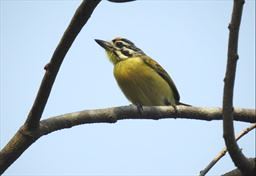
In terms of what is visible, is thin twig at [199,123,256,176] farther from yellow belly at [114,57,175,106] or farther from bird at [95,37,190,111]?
yellow belly at [114,57,175,106]

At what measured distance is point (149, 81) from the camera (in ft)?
20.0

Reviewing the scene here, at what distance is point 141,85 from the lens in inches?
238

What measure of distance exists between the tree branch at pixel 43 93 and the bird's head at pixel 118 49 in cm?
340

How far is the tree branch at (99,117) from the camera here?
2.96m

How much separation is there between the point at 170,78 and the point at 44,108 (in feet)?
12.6

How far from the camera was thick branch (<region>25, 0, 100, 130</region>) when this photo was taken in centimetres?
267

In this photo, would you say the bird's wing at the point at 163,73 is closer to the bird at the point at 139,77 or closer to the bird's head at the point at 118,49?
the bird at the point at 139,77

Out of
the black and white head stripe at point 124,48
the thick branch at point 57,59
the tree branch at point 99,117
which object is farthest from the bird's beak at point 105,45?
the thick branch at point 57,59

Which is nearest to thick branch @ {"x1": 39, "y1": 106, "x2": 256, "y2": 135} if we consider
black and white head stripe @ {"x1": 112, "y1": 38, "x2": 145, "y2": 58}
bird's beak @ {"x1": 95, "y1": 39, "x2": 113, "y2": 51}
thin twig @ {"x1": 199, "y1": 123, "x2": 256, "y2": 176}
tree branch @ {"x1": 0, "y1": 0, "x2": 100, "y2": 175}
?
tree branch @ {"x1": 0, "y1": 0, "x2": 100, "y2": 175}

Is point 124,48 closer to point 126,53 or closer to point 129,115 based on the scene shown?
point 126,53

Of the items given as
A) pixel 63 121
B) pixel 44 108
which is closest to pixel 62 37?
pixel 44 108

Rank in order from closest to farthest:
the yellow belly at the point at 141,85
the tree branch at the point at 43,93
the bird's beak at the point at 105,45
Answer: the tree branch at the point at 43,93
the yellow belly at the point at 141,85
the bird's beak at the point at 105,45

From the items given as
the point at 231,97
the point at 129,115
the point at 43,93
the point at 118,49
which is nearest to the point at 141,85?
the point at 118,49

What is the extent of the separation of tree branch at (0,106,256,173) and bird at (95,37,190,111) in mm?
1977
